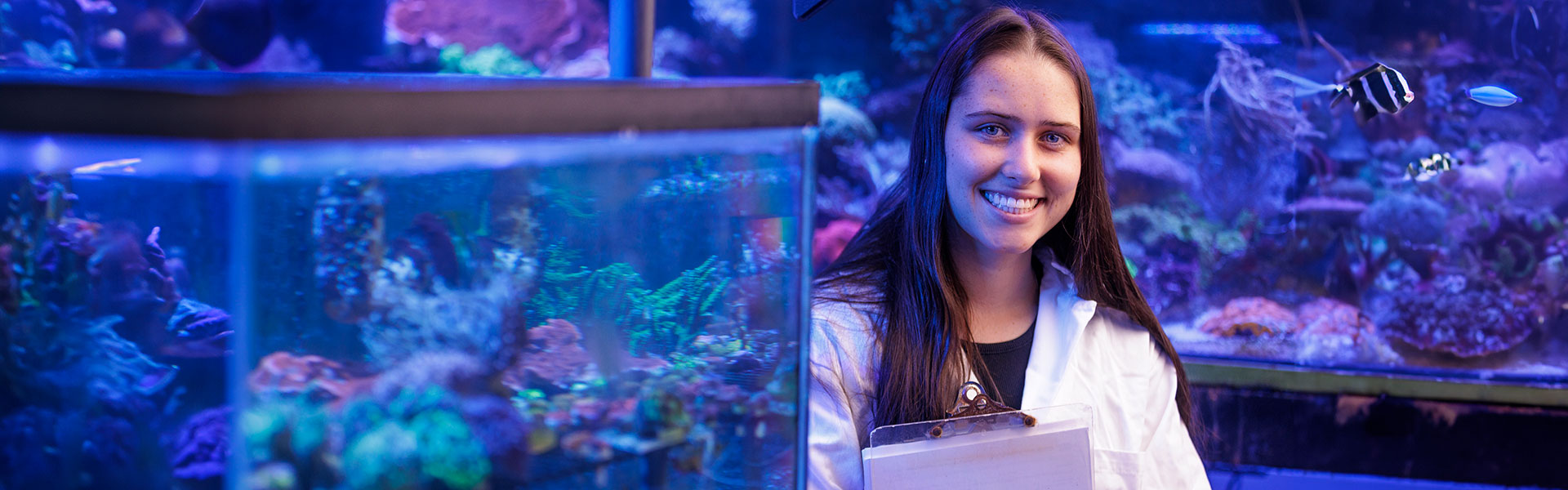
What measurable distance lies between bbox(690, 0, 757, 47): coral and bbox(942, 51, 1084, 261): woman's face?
11.4ft

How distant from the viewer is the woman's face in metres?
1.30

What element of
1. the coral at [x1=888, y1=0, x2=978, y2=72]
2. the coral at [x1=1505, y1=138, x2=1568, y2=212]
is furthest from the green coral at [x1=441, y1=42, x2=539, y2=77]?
the coral at [x1=1505, y1=138, x2=1568, y2=212]

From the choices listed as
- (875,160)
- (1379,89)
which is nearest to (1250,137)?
(1379,89)

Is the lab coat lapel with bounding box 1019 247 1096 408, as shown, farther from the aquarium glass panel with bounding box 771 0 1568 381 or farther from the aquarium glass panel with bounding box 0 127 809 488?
the aquarium glass panel with bounding box 771 0 1568 381

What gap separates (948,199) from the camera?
138 centimetres

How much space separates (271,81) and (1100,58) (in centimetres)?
391

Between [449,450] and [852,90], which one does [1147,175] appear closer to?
[852,90]

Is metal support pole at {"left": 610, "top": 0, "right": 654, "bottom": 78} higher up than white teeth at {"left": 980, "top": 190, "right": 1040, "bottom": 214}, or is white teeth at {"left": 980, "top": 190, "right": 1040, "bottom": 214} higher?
metal support pole at {"left": 610, "top": 0, "right": 654, "bottom": 78}

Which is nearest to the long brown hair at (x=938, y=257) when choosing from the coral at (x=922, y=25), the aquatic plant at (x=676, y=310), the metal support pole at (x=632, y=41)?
the metal support pole at (x=632, y=41)

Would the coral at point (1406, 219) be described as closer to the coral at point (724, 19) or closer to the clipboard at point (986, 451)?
the coral at point (724, 19)

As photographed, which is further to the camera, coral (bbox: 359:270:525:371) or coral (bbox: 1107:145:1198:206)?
coral (bbox: 1107:145:1198:206)

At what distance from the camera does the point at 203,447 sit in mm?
516

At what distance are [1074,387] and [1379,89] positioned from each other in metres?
2.25

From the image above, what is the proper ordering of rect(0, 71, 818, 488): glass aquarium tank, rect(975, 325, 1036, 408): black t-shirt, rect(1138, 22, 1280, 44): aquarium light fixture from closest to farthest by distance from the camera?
rect(0, 71, 818, 488): glass aquarium tank < rect(975, 325, 1036, 408): black t-shirt < rect(1138, 22, 1280, 44): aquarium light fixture
